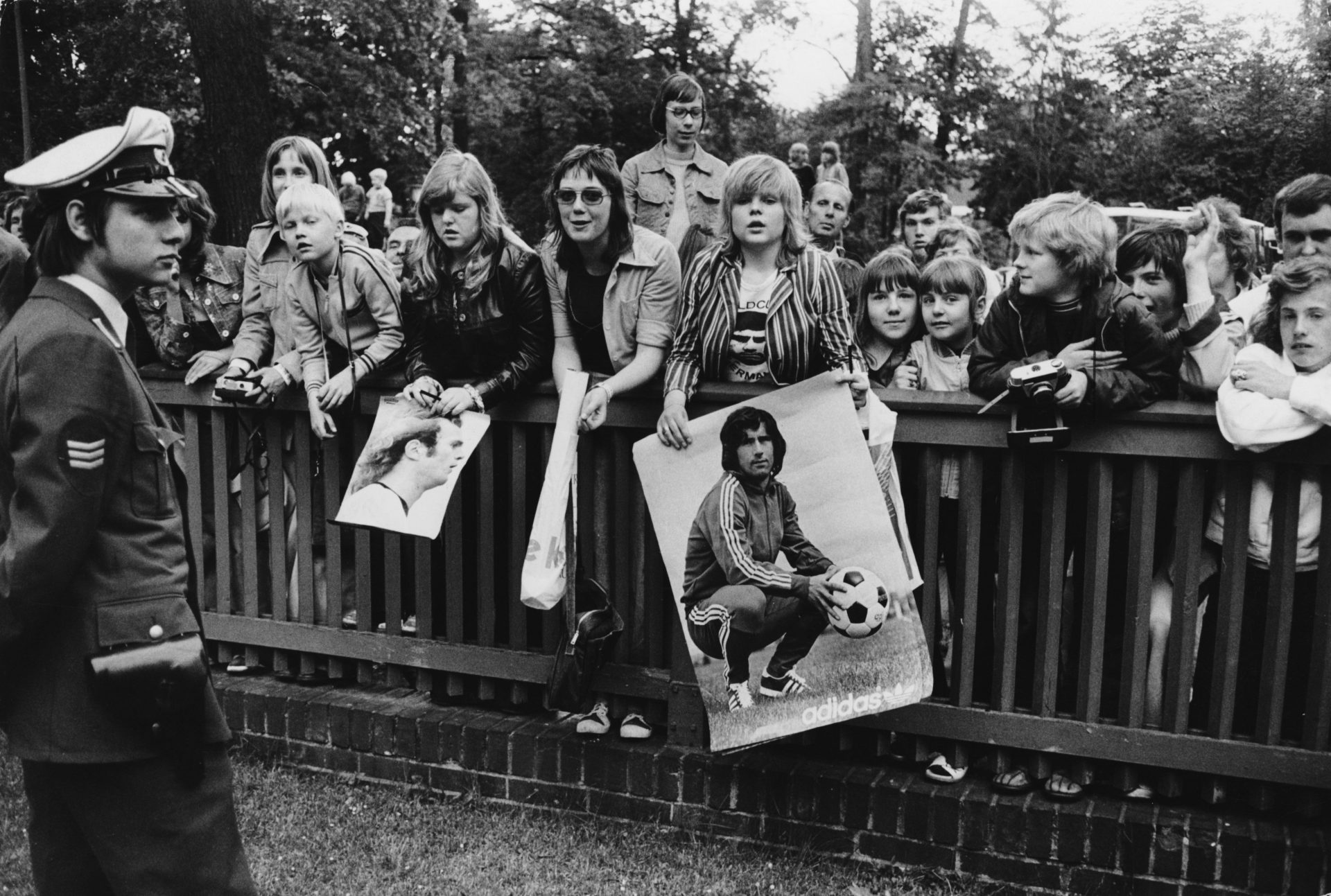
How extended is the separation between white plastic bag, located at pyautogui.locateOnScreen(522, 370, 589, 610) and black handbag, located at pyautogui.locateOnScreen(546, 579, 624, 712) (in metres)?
0.14

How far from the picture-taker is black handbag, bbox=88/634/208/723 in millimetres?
2443

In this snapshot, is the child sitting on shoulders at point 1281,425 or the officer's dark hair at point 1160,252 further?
the officer's dark hair at point 1160,252

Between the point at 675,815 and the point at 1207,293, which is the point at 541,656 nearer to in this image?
the point at 675,815

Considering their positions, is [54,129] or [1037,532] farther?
[54,129]

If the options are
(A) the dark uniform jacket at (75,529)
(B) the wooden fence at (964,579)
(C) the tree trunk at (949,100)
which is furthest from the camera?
(C) the tree trunk at (949,100)

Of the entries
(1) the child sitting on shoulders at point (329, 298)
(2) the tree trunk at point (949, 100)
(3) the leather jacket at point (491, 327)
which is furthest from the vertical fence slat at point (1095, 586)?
(2) the tree trunk at point (949, 100)

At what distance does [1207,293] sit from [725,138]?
2809cm

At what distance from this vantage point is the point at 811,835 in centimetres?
400

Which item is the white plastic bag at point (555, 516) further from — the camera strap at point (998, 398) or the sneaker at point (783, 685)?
the camera strap at point (998, 398)

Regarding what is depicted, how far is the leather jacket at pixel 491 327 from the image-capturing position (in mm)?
4387

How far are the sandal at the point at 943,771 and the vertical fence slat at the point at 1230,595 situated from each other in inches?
29.8

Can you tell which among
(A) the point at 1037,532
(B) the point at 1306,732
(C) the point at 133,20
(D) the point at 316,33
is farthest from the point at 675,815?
(D) the point at 316,33

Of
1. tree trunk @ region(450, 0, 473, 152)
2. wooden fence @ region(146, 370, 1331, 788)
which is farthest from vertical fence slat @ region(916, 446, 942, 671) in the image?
tree trunk @ region(450, 0, 473, 152)

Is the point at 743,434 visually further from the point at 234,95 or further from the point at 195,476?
the point at 234,95
